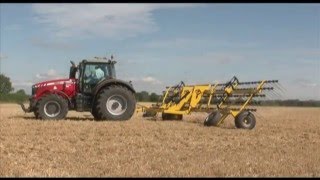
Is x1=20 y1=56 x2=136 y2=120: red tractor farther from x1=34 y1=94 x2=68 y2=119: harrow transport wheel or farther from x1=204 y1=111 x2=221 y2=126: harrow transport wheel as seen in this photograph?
x1=204 y1=111 x2=221 y2=126: harrow transport wheel

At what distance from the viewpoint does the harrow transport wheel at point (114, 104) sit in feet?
51.8

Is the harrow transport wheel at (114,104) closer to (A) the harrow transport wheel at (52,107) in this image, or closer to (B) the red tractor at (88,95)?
(B) the red tractor at (88,95)

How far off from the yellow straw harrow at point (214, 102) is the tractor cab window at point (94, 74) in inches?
85.9

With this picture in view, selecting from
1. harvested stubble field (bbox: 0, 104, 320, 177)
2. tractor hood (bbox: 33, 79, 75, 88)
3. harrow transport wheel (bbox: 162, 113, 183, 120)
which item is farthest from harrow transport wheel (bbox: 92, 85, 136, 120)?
harvested stubble field (bbox: 0, 104, 320, 177)

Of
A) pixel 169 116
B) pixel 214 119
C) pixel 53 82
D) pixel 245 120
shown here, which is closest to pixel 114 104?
pixel 53 82

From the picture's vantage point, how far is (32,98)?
53.9 feet

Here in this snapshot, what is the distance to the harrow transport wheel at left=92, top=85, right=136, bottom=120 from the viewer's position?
15789 millimetres

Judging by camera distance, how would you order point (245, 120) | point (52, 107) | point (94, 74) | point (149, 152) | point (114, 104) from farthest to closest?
point (94, 74)
point (114, 104)
point (52, 107)
point (245, 120)
point (149, 152)

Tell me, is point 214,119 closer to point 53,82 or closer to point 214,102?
point 214,102

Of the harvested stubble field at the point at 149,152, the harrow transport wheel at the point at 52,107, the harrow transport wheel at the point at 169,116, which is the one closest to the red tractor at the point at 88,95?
the harrow transport wheel at the point at 52,107

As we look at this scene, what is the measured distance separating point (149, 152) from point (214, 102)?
826 centimetres

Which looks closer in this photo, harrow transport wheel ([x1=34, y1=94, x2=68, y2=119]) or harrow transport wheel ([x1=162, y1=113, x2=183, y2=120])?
harrow transport wheel ([x1=34, y1=94, x2=68, y2=119])

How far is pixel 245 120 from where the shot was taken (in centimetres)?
1491

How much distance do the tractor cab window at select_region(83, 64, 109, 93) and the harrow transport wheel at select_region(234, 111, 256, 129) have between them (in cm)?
433
